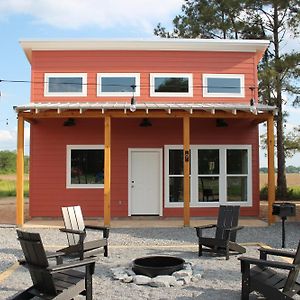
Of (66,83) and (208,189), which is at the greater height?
(66,83)

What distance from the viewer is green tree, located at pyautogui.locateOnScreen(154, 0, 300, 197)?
56.0 ft

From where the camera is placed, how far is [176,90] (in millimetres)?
12641

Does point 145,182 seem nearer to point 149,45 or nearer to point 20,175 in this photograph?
point 20,175

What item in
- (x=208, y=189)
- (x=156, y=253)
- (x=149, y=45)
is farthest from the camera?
(x=208, y=189)

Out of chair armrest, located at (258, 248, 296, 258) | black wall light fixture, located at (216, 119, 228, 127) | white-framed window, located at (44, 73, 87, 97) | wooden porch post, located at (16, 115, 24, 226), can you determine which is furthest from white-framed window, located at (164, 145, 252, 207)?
chair armrest, located at (258, 248, 296, 258)

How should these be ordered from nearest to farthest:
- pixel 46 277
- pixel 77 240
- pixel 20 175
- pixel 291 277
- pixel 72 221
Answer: pixel 46 277 < pixel 291 277 < pixel 77 240 < pixel 72 221 < pixel 20 175

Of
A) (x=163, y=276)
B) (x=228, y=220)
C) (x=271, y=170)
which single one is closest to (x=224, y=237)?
(x=228, y=220)

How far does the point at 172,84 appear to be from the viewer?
12648 millimetres

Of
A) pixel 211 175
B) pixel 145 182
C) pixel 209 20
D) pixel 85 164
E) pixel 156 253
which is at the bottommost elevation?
pixel 156 253

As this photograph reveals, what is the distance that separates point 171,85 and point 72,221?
622cm

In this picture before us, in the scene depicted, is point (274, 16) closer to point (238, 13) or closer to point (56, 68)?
point (238, 13)

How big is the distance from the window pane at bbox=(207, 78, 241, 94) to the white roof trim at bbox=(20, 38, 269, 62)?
87cm

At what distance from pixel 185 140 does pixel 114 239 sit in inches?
120

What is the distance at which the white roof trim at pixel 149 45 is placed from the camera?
12359mm
